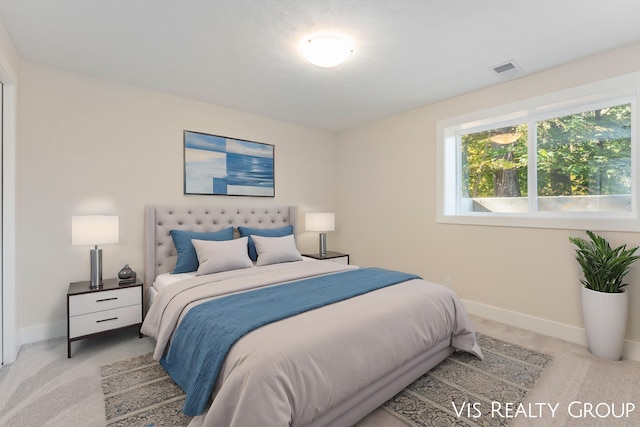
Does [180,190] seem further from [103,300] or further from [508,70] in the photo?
[508,70]

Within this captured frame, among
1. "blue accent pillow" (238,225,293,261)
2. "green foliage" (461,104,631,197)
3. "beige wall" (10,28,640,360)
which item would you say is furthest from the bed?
"green foliage" (461,104,631,197)

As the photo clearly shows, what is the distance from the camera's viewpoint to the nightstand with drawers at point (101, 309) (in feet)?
7.95

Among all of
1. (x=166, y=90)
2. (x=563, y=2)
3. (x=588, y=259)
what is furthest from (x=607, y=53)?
(x=166, y=90)

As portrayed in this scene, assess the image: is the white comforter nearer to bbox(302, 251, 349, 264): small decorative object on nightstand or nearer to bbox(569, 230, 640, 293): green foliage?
bbox(569, 230, 640, 293): green foliage

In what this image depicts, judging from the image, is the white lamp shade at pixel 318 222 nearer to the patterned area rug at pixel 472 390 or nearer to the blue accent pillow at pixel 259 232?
the blue accent pillow at pixel 259 232

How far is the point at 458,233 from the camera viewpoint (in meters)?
3.46

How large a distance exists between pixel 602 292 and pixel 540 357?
27.4 inches

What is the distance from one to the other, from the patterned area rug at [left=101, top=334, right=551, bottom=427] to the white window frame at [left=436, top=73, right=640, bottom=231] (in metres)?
1.23

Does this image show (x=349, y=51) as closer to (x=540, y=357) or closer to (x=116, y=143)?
(x=116, y=143)

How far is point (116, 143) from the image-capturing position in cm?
301

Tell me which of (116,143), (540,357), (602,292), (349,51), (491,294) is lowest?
(540,357)

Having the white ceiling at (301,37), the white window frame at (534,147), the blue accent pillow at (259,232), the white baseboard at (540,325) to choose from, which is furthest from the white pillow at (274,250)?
the white baseboard at (540,325)

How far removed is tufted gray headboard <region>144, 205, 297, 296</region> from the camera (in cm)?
311

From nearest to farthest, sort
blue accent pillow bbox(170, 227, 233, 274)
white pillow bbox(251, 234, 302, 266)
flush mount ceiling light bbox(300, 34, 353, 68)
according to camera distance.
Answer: flush mount ceiling light bbox(300, 34, 353, 68)
blue accent pillow bbox(170, 227, 233, 274)
white pillow bbox(251, 234, 302, 266)
